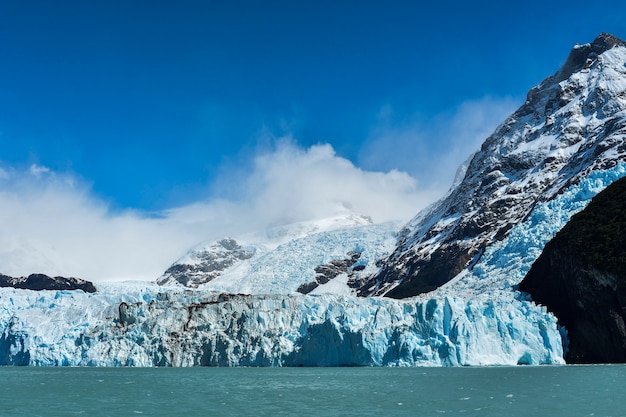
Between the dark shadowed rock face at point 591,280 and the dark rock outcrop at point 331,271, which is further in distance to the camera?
the dark rock outcrop at point 331,271

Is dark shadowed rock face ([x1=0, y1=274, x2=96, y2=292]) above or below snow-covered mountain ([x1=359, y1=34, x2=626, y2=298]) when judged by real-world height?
below

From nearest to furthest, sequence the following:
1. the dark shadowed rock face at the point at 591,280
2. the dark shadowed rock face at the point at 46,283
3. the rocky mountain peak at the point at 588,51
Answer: the dark shadowed rock face at the point at 591,280, the rocky mountain peak at the point at 588,51, the dark shadowed rock face at the point at 46,283

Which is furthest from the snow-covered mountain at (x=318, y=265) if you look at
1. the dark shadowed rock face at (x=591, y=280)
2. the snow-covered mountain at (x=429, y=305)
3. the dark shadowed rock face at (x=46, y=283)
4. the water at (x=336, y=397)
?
the water at (x=336, y=397)

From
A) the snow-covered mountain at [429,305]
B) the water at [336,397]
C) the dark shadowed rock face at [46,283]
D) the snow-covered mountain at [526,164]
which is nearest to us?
the water at [336,397]

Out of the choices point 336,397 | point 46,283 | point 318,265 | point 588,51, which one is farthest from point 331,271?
point 336,397

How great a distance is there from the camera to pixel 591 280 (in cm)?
5659

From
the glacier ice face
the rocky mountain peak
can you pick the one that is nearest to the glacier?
the glacier ice face

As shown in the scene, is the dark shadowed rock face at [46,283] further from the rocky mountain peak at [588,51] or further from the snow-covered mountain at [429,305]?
the rocky mountain peak at [588,51]

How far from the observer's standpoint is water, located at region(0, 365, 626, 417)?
23281 mm

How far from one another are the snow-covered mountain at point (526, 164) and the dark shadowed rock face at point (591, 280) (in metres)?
38.0

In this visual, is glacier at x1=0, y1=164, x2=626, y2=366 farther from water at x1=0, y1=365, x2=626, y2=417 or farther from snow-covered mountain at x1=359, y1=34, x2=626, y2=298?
snow-covered mountain at x1=359, y1=34, x2=626, y2=298

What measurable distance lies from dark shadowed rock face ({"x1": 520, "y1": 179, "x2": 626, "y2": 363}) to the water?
1757cm

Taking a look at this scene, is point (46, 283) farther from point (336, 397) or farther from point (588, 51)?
point (336, 397)

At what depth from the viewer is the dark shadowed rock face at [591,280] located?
5381 cm
